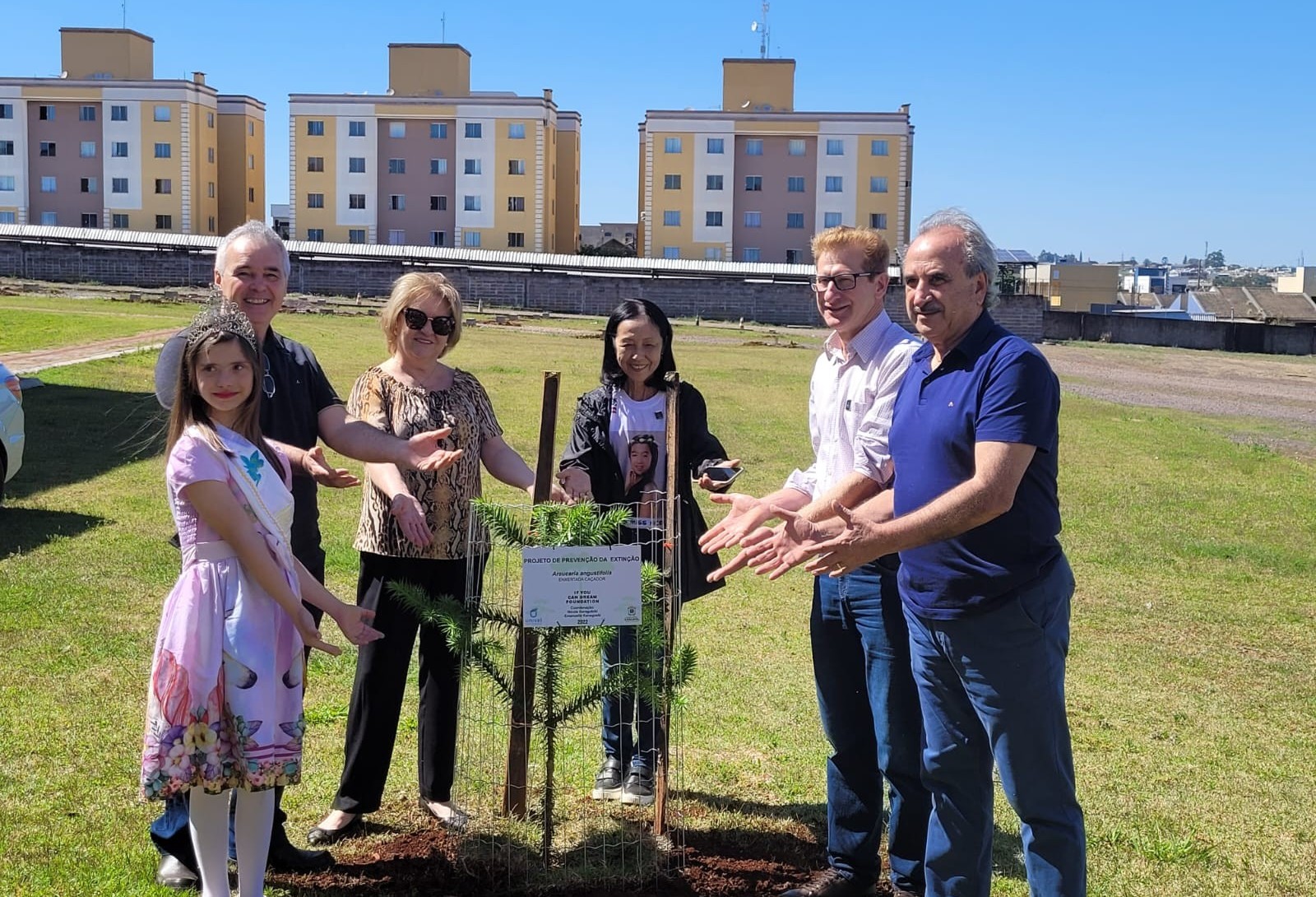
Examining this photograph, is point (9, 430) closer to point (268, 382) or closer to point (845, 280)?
point (268, 382)

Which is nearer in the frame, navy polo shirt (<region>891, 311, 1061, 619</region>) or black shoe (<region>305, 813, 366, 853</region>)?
navy polo shirt (<region>891, 311, 1061, 619</region>)

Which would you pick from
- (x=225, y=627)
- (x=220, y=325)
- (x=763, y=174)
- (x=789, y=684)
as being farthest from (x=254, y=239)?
(x=763, y=174)

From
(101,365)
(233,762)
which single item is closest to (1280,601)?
(233,762)

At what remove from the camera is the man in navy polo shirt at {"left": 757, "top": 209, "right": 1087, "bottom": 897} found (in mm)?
3355

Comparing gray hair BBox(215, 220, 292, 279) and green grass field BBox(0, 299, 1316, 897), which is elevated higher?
gray hair BBox(215, 220, 292, 279)

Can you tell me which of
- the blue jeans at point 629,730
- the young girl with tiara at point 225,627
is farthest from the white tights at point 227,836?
the blue jeans at point 629,730

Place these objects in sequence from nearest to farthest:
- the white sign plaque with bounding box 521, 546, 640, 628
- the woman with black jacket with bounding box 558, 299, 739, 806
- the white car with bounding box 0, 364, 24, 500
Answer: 1. the white sign plaque with bounding box 521, 546, 640, 628
2. the woman with black jacket with bounding box 558, 299, 739, 806
3. the white car with bounding box 0, 364, 24, 500

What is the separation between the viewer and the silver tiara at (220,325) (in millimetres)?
3799

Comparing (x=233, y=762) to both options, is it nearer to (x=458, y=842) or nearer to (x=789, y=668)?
(x=458, y=842)

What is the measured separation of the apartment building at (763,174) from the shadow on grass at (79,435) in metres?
64.8

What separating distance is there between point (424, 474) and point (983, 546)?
79.3 inches

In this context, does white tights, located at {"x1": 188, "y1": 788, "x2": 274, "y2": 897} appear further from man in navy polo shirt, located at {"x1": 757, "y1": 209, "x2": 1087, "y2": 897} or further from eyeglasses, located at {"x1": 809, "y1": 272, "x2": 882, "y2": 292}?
eyeglasses, located at {"x1": 809, "y1": 272, "x2": 882, "y2": 292}

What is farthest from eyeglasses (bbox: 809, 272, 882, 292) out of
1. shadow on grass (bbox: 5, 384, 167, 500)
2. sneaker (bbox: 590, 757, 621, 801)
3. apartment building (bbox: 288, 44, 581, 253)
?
apartment building (bbox: 288, 44, 581, 253)

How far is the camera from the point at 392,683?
468 centimetres
